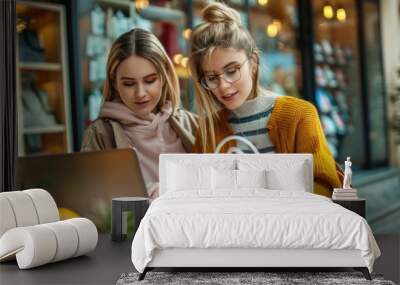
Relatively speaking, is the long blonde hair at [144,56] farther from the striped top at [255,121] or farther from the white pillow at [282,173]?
the white pillow at [282,173]

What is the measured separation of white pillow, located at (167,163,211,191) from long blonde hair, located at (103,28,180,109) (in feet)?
3.46

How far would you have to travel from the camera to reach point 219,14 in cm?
757

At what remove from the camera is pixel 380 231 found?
7488mm

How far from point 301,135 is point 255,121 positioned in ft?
1.62

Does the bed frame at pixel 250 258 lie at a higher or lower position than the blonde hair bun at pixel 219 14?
lower

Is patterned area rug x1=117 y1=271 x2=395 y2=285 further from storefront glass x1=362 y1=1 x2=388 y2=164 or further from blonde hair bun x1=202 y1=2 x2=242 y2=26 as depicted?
blonde hair bun x1=202 y1=2 x2=242 y2=26

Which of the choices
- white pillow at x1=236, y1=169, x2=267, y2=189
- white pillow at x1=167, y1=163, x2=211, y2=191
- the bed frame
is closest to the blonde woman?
white pillow at x1=167, y1=163, x2=211, y2=191

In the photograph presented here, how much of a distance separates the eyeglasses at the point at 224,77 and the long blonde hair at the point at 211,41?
47mm

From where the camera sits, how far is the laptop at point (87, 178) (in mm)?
7246

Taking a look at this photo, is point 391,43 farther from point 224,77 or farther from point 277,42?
point 224,77

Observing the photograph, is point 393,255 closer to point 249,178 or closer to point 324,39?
point 249,178

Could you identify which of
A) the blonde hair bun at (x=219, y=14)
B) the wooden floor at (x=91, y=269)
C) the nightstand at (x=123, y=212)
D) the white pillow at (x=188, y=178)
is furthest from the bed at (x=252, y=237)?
the blonde hair bun at (x=219, y=14)

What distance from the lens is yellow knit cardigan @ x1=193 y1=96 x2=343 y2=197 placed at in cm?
743

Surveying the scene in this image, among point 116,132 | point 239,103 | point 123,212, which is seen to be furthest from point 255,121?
point 123,212
